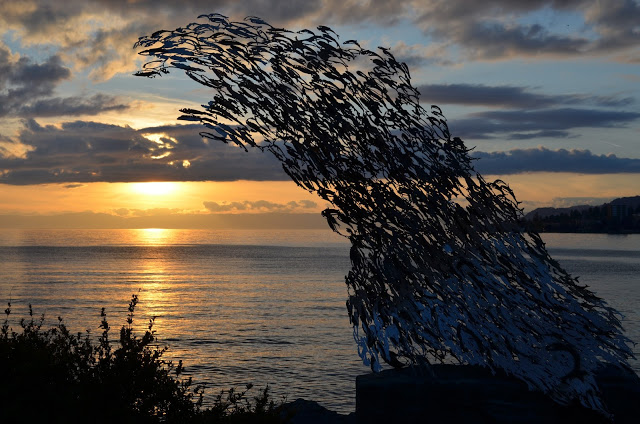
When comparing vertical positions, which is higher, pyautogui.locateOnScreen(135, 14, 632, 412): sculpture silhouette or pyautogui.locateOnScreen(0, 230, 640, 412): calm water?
pyautogui.locateOnScreen(135, 14, 632, 412): sculpture silhouette

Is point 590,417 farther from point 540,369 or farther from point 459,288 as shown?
point 459,288

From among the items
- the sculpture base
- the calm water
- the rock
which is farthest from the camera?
the calm water

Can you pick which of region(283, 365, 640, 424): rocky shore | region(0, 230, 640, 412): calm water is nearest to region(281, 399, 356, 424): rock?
region(283, 365, 640, 424): rocky shore

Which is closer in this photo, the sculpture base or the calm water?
the sculpture base

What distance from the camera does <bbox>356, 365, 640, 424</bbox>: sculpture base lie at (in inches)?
472

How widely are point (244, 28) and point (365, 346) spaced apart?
6924 mm

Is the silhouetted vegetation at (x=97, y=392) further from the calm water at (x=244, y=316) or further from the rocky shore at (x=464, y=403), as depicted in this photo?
the calm water at (x=244, y=316)

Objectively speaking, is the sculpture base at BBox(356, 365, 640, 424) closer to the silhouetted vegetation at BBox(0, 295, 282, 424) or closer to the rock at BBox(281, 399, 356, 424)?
the silhouetted vegetation at BBox(0, 295, 282, 424)

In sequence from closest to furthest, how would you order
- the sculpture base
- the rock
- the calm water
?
the sculpture base < the rock < the calm water

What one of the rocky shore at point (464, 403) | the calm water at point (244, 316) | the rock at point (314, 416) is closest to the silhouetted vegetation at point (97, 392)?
the rocky shore at point (464, 403)

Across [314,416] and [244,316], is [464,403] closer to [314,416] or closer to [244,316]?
[314,416]

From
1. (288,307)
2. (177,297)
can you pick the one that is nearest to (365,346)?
(288,307)

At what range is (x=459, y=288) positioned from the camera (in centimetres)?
1241

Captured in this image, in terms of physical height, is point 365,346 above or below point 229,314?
above
